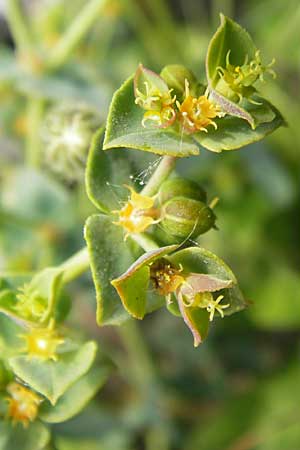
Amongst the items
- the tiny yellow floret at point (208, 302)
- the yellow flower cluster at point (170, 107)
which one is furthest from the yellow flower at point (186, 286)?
the yellow flower cluster at point (170, 107)

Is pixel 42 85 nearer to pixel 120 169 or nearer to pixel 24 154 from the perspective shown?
pixel 24 154

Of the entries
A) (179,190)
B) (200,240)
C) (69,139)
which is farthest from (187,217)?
(200,240)

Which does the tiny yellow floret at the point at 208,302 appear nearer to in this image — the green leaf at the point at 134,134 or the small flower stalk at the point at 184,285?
the small flower stalk at the point at 184,285

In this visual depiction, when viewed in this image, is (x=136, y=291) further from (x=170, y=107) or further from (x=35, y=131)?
(x=35, y=131)

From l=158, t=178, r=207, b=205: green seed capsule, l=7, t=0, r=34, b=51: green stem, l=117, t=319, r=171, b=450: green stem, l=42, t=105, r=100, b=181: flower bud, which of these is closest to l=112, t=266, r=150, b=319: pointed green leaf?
l=158, t=178, r=207, b=205: green seed capsule

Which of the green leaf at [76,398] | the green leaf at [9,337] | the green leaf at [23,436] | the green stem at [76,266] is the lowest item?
the green leaf at [23,436]

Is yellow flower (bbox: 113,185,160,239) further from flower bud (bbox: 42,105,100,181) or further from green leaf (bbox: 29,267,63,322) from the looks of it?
flower bud (bbox: 42,105,100,181)
